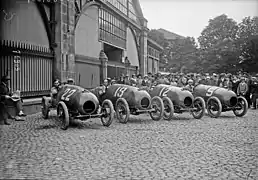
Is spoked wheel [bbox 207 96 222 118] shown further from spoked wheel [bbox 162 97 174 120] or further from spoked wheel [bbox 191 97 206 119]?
spoked wheel [bbox 162 97 174 120]

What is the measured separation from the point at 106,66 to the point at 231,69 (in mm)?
22049

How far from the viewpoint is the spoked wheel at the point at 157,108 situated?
10.7 meters

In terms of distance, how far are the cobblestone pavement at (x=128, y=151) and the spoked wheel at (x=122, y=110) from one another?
0.37 meters

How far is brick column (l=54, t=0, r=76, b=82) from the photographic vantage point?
14.6m

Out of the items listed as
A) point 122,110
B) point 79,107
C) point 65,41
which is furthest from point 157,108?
point 65,41

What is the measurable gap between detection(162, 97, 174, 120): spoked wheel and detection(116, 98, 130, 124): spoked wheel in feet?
5.31

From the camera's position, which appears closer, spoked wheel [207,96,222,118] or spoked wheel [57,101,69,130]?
spoked wheel [57,101,69,130]

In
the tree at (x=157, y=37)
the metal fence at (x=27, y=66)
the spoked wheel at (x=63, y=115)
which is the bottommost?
the spoked wheel at (x=63, y=115)

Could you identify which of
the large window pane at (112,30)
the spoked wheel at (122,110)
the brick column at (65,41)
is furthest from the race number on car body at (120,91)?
the large window pane at (112,30)

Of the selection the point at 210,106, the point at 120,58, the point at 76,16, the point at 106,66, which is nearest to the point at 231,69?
the point at 120,58

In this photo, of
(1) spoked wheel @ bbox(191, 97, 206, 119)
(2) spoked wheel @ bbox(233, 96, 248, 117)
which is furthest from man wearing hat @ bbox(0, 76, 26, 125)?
(2) spoked wheel @ bbox(233, 96, 248, 117)

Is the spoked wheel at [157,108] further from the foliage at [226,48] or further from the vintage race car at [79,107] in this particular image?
the foliage at [226,48]

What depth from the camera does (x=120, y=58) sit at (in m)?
27.9

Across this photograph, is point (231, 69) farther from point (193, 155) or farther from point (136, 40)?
point (193, 155)
